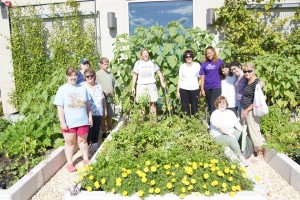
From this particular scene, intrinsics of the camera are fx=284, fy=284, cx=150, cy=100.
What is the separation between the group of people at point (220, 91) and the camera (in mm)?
3721

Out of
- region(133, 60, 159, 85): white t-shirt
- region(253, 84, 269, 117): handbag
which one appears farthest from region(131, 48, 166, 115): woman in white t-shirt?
region(253, 84, 269, 117): handbag

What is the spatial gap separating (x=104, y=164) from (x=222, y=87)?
84.5 inches

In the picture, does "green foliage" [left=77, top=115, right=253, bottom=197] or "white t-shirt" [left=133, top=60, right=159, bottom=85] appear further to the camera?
"white t-shirt" [left=133, top=60, right=159, bottom=85]

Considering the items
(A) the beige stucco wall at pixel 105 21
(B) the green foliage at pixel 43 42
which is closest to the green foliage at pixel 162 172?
(A) the beige stucco wall at pixel 105 21

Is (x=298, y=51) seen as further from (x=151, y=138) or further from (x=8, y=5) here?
(x=8, y=5)

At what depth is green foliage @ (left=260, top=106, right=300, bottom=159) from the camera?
3.57 metres

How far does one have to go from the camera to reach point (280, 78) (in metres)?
5.00

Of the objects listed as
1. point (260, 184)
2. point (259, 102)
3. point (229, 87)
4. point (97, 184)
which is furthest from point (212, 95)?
point (97, 184)

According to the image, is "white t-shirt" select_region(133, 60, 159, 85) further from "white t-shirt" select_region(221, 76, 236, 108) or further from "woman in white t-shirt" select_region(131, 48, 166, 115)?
"white t-shirt" select_region(221, 76, 236, 108)

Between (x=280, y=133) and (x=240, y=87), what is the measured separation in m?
0.89

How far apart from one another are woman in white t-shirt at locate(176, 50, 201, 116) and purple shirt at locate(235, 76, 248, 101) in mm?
777

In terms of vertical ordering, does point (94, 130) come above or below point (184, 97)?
below

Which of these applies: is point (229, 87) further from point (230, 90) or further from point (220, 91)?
point (220, 91)

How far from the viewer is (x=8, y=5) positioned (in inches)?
258
